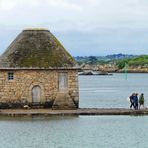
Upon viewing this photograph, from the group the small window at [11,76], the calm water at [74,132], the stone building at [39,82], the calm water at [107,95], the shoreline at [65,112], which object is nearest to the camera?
the calm water at [74,132]

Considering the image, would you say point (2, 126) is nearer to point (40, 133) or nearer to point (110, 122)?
point (40, 133)

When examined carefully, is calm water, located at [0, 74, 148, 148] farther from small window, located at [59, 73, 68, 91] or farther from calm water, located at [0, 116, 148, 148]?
small window, located at [59, 73, 68, 91]

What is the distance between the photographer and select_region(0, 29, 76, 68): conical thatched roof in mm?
46344

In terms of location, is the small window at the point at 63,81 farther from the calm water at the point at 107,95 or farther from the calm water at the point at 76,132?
the calm water at the point at 107,95

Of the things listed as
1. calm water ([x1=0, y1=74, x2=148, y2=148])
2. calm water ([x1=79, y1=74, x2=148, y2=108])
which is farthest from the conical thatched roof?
calm water ([x1=79, y1=74, x2=148, y2=108])

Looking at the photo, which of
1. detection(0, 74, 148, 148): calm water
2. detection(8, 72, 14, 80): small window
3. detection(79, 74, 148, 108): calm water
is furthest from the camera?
detection(79, 74, 148, 108): calm water

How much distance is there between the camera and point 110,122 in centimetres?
4078

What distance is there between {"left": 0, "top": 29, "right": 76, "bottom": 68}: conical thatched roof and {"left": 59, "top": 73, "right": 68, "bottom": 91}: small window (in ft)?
1.92

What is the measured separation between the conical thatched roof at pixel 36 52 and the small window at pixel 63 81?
584 millimetres

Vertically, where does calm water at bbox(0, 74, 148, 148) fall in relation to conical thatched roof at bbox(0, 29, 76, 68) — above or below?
below

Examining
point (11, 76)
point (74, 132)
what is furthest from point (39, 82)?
point (74, 132)

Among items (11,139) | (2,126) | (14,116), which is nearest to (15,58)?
(14,116)

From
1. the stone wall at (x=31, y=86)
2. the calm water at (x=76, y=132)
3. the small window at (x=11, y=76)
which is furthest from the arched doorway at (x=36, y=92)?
the calm water at (x=76, y=132)

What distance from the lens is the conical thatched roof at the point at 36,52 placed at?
46.3 metres
